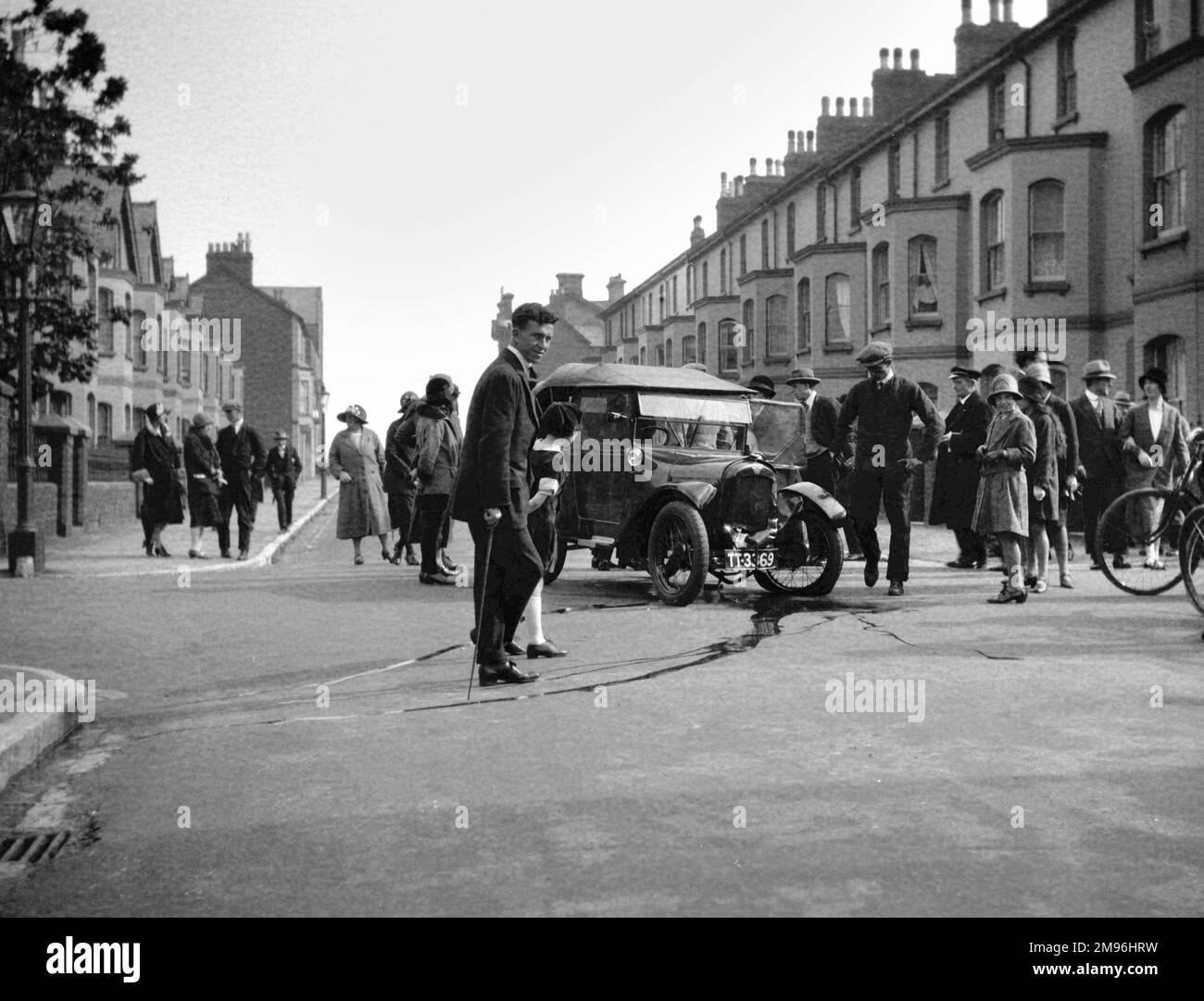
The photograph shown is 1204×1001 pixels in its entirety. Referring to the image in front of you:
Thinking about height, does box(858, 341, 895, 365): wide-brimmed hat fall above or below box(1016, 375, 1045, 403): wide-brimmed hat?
above

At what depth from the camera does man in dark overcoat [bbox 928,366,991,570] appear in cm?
1393

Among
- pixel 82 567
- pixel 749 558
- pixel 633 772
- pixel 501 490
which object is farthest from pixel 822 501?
pixel 82 567

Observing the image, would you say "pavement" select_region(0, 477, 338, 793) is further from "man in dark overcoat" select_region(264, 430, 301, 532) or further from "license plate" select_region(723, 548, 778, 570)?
"license plate" select_region(723, 548, 778, 570)

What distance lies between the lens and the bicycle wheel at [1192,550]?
9203 mm

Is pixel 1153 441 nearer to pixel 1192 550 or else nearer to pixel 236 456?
pixel 1192 550

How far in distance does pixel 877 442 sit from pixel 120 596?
705 cm

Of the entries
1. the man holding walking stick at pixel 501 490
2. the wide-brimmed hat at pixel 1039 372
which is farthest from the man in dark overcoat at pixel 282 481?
the man holding walking stick at pixel 501 490

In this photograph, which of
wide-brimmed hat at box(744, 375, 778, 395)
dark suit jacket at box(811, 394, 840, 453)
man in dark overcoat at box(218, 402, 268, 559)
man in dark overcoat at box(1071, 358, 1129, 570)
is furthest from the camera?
man in dark overcoat at box(218, 402, 268, 559)

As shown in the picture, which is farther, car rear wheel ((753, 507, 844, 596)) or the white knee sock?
car rear wheel ((753, 507, 844, 596))

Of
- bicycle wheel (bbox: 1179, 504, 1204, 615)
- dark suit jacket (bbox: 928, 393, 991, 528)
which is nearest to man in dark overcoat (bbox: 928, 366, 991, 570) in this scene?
dark suit jacket (bbox: 928, 393, 991, 528)

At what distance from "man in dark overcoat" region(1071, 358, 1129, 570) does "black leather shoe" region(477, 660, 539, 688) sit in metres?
8.86

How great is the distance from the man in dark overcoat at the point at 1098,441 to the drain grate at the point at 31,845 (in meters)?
12.1

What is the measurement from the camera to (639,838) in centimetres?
435
